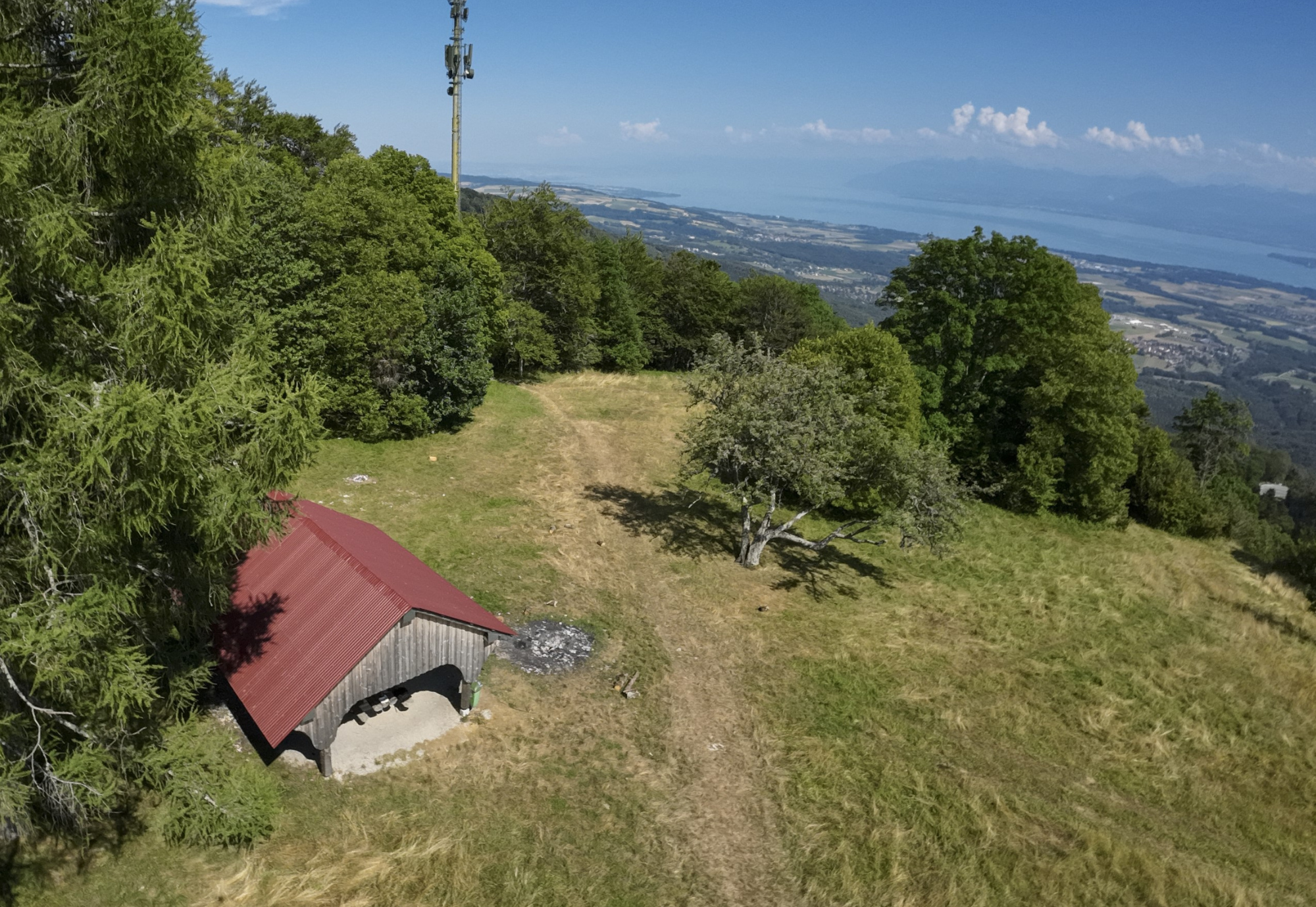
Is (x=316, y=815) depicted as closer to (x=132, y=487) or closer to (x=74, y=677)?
(x=74, y=677)

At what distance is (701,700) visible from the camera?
19.5 metres

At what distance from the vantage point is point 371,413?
33.4 meters

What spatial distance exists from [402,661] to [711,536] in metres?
16.4

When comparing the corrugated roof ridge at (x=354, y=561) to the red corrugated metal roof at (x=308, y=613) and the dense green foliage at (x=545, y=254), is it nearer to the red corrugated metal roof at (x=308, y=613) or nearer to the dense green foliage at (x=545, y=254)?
the red corrugated metal roof at (x=308, y=613)

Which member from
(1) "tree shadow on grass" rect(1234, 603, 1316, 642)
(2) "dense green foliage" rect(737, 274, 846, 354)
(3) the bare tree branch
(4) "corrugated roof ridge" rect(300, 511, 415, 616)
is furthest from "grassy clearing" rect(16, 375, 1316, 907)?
(2) "dense green foliage" rect(737, 274, 846, 354)

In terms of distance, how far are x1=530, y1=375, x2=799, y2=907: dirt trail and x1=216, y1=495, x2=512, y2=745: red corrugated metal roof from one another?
5866mm

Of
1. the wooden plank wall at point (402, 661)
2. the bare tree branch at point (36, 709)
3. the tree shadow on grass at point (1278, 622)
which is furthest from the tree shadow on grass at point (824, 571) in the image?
the bare tree branch at point (36, 709)

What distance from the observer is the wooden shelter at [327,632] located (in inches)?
559

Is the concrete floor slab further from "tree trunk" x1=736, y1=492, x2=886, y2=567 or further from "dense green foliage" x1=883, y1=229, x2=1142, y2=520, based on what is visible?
"dense green foliage" x1=883, y1=229, x2=1142, y2=520

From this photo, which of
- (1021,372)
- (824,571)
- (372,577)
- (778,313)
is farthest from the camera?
(778,313)

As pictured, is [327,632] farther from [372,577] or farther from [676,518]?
[676,518]

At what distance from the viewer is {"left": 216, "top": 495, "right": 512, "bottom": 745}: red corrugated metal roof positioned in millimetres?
14227

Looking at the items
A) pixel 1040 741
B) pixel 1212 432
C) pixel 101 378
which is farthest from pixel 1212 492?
pixel 101 378

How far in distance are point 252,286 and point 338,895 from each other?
84.6ft
